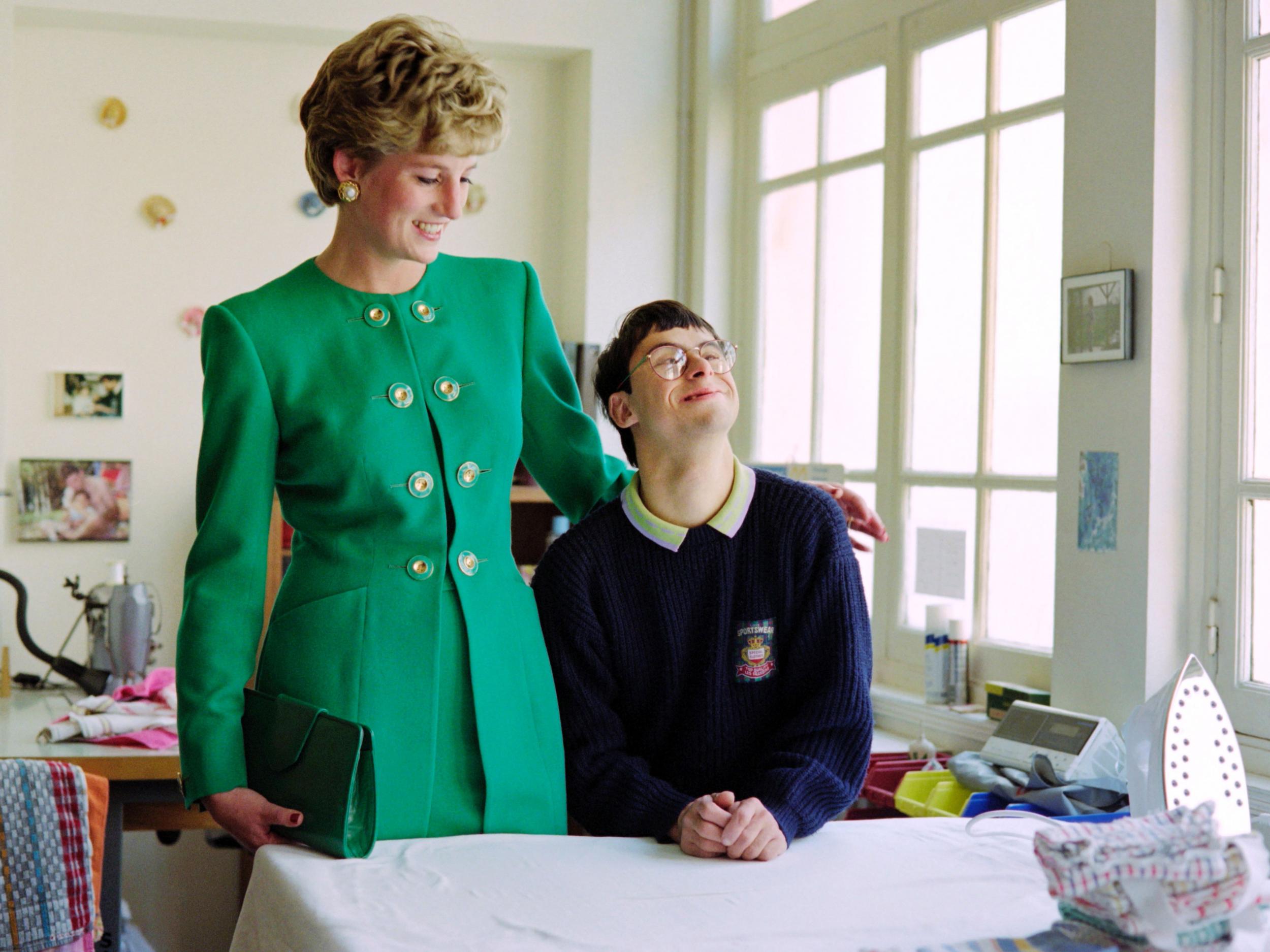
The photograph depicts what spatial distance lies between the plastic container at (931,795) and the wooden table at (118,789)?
1.39 metres

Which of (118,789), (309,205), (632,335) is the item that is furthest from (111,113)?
(632,335)

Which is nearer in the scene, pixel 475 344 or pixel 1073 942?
pixel 1073 942

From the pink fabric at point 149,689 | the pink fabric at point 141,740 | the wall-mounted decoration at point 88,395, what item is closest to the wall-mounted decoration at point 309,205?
the wall-mounted decoration at point 88,395

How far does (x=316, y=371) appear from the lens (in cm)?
134

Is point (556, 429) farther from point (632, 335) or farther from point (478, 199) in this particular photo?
point (478, 199)

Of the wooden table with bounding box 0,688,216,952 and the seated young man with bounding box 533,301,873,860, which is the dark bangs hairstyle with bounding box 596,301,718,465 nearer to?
the seated young man with bounding box 533,301,873,860

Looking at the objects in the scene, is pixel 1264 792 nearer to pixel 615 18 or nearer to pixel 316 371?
pixel 316 371

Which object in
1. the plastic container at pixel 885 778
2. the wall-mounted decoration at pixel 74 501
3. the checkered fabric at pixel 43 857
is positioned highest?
the wall-mounted decoration at pixel 74 501

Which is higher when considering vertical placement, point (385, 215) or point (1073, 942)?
point (385, 215)

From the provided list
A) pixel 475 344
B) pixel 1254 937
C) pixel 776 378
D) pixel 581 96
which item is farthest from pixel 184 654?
pixel 581 96

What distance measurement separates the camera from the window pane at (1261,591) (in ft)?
7.68

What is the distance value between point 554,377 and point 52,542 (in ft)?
8.90

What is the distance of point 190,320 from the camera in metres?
3.81

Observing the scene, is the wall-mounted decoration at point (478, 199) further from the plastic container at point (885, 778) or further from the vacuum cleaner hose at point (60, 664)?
the plastic container at point (885, 778)
